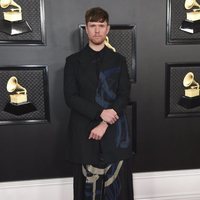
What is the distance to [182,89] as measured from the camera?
2258 millimetres

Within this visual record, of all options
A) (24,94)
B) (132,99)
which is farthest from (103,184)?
(24,94)

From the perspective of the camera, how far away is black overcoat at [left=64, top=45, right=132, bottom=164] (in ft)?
5.41

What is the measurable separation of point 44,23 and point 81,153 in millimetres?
922

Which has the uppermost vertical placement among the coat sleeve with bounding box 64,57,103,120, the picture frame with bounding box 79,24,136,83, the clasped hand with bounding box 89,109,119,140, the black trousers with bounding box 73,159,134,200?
the picture frame with bounding box 79,24,136,83

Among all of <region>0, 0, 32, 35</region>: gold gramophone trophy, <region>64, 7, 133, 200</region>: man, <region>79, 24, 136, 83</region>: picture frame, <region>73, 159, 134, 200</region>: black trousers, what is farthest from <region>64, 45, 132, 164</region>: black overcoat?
<region>0, 0, 32, 35</region>: gold gramophone trophy

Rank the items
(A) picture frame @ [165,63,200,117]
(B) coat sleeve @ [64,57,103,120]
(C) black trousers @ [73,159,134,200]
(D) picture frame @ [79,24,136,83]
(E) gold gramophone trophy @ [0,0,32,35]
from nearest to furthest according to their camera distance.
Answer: (B) coat sleeve @ [64,57,103,120] < (C) black trousers @ [73,159,134,200] < (E) gold gramophone trophy @ [0,0,32,35] < (D) picture frame @ [79,24,136,83] < (A) picture frame @ [165,63,200,117]

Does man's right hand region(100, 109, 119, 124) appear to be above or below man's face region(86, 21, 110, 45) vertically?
below

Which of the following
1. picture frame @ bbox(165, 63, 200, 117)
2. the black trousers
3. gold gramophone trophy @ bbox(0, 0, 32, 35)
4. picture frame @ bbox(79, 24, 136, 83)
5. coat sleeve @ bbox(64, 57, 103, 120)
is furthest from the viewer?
picture frame @ bbox(165, 63, 200, 117)

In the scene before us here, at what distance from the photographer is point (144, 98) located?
2.22 metres

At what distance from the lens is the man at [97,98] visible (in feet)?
5.29

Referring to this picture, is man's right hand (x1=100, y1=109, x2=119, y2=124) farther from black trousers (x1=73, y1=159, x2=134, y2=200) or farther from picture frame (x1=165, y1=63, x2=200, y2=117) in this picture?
picture frame (x1=165, y1=63, x2=200, y2=117)

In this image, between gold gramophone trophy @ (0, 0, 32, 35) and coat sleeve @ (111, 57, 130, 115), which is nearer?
coat sleeve @ (111, 57, 130, 115)

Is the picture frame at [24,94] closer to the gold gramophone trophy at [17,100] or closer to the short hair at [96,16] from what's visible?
the gold gramophone trophy at [17,100]

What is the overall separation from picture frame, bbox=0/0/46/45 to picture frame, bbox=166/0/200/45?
88cm
